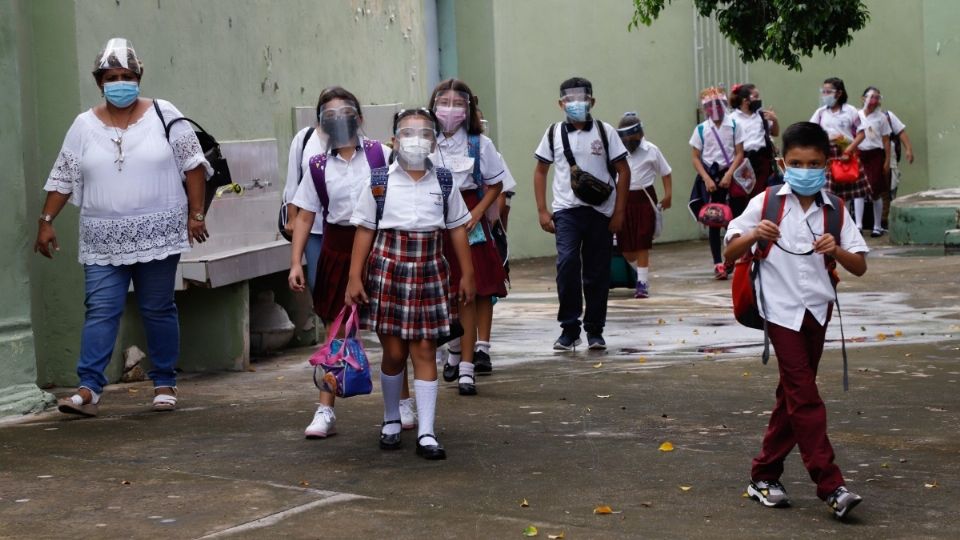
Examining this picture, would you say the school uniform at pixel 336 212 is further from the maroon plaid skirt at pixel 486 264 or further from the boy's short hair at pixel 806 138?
the boy's short hair at pixel 806 138

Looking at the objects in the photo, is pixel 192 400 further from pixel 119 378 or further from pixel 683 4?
pixel 683 4

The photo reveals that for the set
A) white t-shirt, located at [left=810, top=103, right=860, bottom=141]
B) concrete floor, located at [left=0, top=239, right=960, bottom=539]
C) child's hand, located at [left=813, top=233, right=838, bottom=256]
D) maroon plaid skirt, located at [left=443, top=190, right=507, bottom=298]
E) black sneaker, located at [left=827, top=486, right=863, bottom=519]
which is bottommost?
concrete floor, located at [left=0, top=239, right=960, bottom=539]

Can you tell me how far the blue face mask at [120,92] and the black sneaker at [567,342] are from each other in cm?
356

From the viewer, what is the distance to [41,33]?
9172 mm

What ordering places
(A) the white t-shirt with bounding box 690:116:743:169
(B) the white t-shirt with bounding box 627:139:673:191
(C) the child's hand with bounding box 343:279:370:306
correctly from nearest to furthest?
1. (C) the child's hand with bounding box 343:279:370:306
2. (B) the white t-shirt with bounding box 627:139:673:191
3. (A) the white t-shirt with bounding box 690:116:743:169

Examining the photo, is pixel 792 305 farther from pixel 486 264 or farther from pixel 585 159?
pixel 585 159

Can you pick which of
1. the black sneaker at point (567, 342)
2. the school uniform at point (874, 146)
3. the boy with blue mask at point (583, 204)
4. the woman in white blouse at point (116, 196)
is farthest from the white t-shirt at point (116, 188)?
the school uniform at point (874, 146)

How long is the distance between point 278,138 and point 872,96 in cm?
1039

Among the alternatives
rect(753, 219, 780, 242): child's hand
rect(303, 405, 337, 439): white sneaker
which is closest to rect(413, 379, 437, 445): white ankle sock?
rect(303, 405, 337, 439): white sneaker

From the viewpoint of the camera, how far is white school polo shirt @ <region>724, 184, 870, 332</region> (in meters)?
6.02

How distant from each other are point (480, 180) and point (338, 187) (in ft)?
5.55

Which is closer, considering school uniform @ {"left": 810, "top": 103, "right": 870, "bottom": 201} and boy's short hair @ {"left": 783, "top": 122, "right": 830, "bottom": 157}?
boy's short hair @ {"left": 783, "top": 122, "right": 830, "bottom": 157}

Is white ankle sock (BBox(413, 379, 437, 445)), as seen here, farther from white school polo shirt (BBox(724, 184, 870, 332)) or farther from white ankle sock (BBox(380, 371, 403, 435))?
white school polo shirt (BBox(724, 184, 870, 332))

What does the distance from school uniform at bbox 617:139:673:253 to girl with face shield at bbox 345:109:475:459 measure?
690 centimetres
